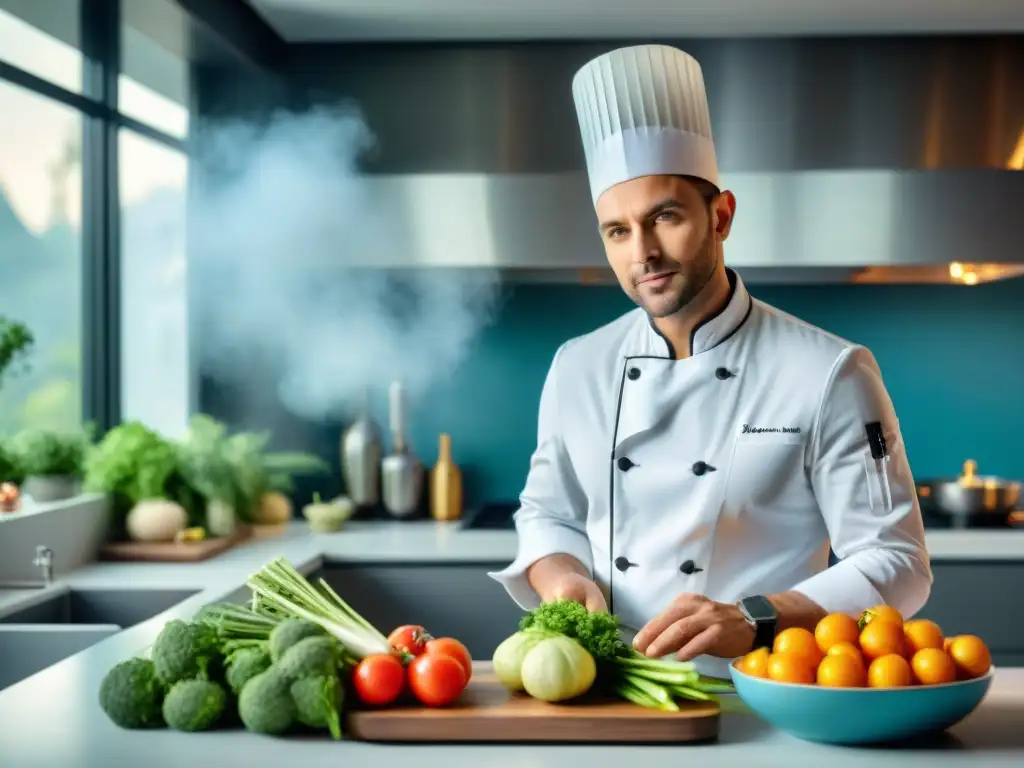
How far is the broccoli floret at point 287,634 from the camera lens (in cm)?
141

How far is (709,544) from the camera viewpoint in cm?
193

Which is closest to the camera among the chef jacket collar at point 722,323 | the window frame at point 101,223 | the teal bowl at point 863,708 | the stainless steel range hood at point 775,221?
the teal bowl at point 863,708

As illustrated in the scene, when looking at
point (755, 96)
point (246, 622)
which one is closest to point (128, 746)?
point (246, 622)

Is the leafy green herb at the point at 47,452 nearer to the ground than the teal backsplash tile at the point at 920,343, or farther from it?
nearer to the ground

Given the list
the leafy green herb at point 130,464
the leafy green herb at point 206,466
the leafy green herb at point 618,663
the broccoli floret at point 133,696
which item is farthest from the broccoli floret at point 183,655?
the leafy green herb at point 206,466

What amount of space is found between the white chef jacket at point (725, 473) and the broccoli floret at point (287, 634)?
0.52 m

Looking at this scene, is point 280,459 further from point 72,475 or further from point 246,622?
point 246,622

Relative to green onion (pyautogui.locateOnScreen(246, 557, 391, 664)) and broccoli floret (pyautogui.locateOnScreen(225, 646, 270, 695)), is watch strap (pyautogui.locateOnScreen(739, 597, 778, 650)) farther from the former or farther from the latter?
broccoli floret (pyautogui.locateOnScreen(225, 646, 270, 695))

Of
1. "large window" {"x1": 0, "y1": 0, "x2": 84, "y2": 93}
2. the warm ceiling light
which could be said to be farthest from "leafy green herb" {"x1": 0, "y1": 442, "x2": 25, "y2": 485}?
the warm ceiling light

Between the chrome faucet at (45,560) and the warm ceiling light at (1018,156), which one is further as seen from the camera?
the warm ceiling light at (1018,156)

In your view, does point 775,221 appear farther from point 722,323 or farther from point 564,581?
point 564,581

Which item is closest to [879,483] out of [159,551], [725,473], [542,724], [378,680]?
[725,473]

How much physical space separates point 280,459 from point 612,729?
8.61 ft

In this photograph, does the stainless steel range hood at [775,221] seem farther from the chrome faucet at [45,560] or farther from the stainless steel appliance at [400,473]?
the chrome faucet at [45,560]
